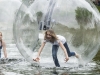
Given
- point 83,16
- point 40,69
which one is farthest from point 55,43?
point 83,16

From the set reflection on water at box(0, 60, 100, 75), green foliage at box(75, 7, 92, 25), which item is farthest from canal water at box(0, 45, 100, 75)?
green foliage at box(75, 7, 92, 25)

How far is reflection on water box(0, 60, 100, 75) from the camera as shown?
42.5 feet

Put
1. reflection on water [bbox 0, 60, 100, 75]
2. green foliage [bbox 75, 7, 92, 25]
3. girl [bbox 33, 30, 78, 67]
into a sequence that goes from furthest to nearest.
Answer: green foliage [bbox 75, 7, 92, 25] < girl [bbox 33, 30, 78, 67] < reflection on water [bbox 0, 60, 100, 75]

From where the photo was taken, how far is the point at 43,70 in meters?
13.5

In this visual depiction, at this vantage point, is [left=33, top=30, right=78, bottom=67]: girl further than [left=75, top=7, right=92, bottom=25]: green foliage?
No

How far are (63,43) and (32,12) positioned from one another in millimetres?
1176

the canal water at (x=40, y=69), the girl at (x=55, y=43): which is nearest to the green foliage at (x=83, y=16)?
the girl at (x=55, y=43)

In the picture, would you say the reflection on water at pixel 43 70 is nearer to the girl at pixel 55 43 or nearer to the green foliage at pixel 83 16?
the girl at pixel 55 43

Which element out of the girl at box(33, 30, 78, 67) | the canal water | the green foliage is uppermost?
the green foliage

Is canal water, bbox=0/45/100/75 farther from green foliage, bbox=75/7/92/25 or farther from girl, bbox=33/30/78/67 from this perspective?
green foliage, bbox=75/7/92/25

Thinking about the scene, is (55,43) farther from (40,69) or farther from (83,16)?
(83,16)

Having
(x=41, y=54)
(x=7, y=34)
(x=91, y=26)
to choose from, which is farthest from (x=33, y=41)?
(x=7, y=34)

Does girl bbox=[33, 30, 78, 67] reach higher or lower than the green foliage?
lower

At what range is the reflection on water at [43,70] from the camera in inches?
510
